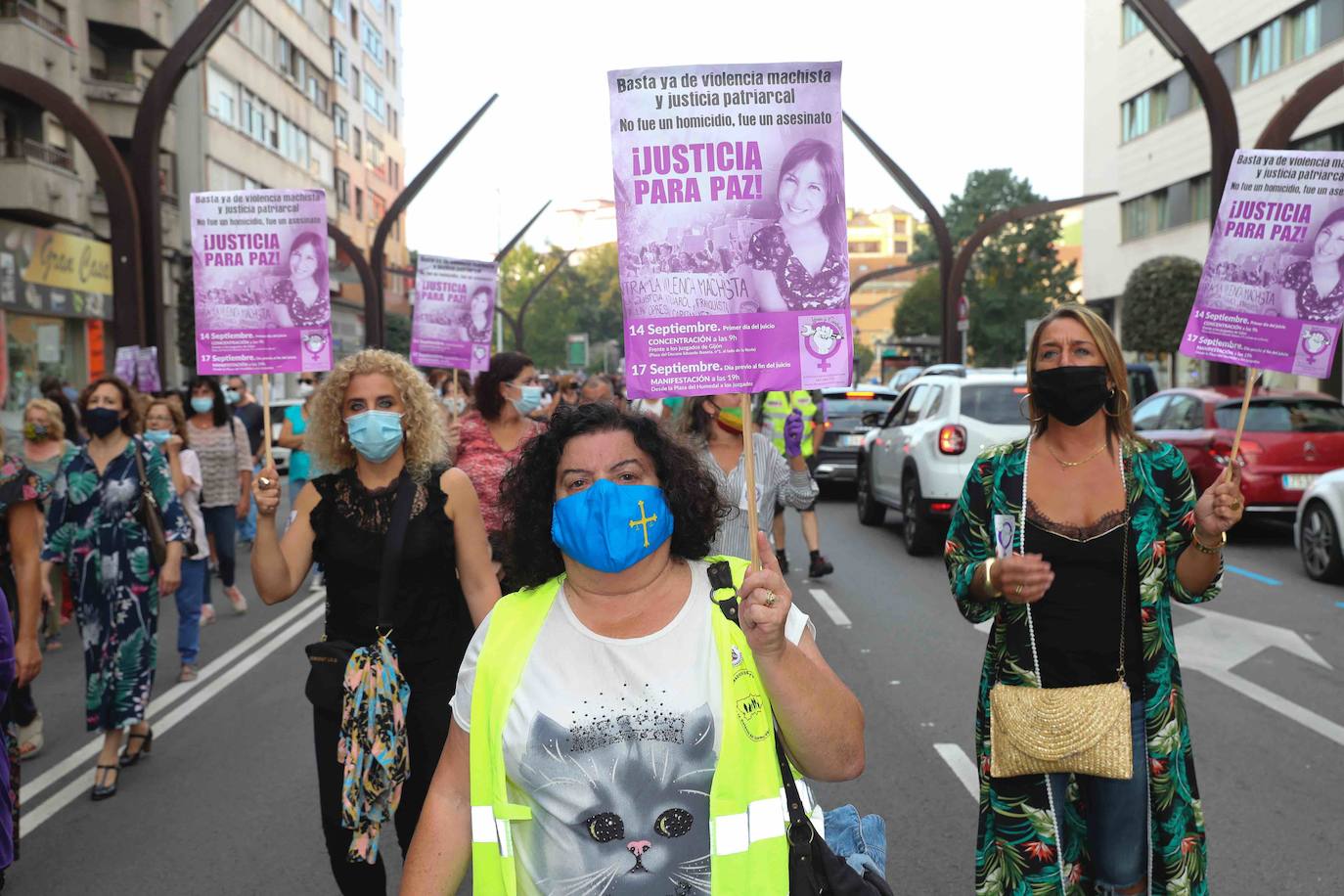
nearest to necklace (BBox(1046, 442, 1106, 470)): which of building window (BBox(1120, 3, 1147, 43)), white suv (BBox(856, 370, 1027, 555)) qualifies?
white suv (BBox(856, 370, 1027, 555))

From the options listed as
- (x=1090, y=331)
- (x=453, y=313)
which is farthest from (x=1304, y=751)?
(x=453, y=313)

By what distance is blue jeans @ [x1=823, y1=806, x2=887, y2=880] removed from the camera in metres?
2.62

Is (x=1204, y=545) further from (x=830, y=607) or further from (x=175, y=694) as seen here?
(x=830, y=607)

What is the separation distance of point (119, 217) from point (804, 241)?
1295 centimetres

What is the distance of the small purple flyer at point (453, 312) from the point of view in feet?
46.9

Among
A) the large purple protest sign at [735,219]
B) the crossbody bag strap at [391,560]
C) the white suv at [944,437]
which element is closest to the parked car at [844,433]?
the white suv at [944,437]

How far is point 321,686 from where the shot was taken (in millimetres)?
3953

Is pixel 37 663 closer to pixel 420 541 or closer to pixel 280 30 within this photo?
pixel 420 541

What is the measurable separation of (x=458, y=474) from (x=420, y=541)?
0.32 m

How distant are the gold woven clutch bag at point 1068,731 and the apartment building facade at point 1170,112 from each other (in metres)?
34.2

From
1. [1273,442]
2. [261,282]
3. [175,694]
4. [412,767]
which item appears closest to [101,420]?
[261,282]

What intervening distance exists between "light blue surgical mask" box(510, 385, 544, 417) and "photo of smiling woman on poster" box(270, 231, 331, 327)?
138cm

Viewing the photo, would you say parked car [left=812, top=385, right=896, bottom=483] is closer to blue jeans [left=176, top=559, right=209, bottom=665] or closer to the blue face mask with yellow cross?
blue jeans [left=176, top=559, right=209, bottom=665]

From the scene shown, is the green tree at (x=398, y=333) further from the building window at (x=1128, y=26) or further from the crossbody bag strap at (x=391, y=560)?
the crossbody bag strap at (x=391, y=560)
